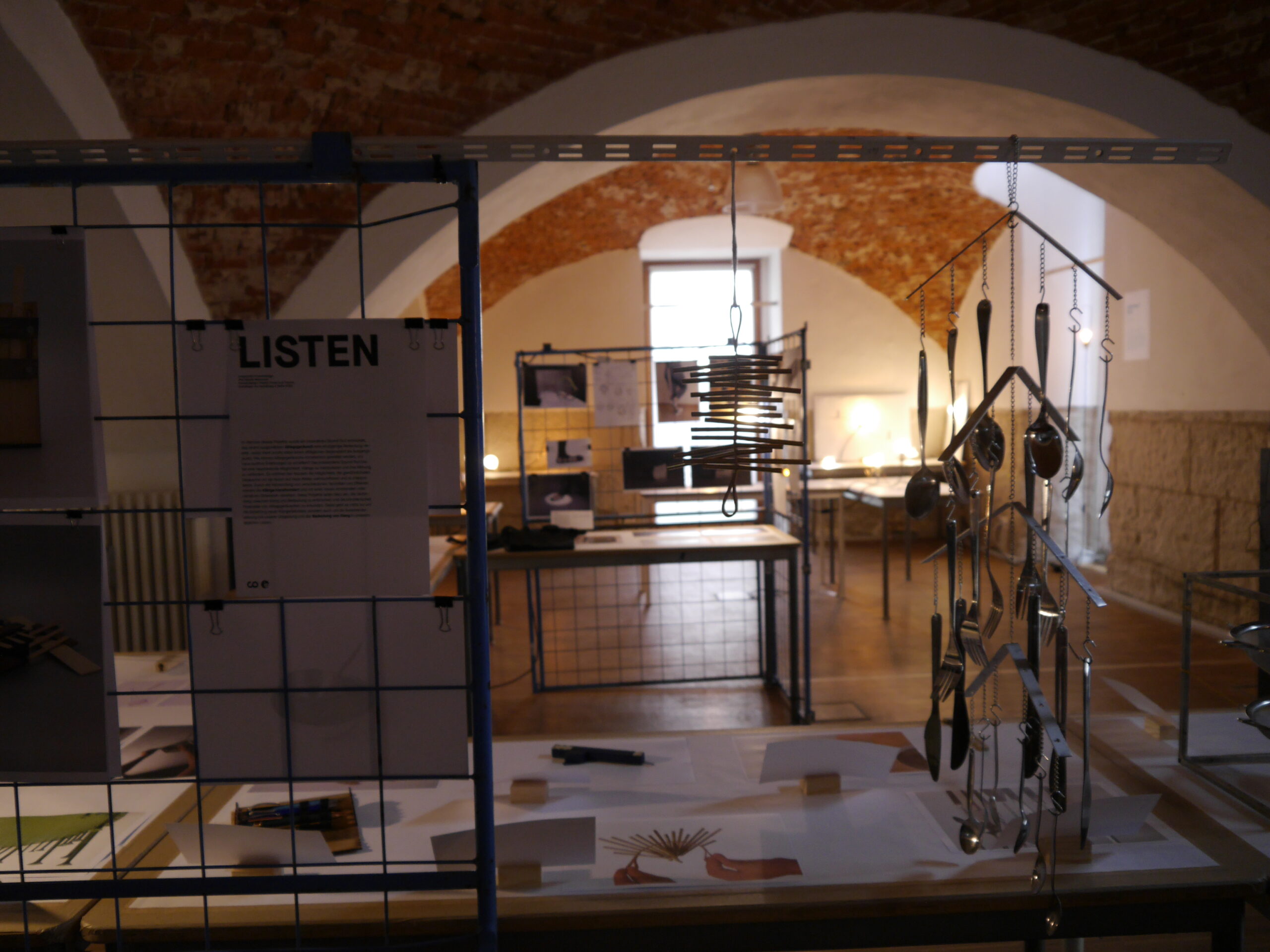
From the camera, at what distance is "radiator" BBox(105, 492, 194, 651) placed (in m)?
3.66

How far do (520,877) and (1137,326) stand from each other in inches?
209

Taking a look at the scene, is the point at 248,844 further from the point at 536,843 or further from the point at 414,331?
the point at 414,331

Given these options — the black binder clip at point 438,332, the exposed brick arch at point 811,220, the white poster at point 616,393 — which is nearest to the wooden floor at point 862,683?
the white poster at point 616,393

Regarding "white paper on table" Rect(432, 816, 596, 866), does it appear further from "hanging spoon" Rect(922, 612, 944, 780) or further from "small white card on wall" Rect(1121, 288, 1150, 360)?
"small white card on wall" Rect(1121, 288, 1150, 360)

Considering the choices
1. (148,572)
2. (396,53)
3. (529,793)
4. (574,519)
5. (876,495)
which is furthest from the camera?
(876,495)

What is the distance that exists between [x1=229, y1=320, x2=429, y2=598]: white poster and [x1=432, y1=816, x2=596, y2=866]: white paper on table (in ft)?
1.12

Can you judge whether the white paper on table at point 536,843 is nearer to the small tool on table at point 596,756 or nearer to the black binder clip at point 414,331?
the small tool on table at point 596,756

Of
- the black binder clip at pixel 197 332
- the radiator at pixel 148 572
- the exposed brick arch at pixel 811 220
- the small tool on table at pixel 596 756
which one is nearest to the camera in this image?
the black binder clip at pixel 197 332

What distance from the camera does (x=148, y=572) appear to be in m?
3.80

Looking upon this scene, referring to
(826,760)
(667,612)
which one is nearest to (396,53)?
(826,760)

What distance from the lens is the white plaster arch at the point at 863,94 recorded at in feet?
10.6

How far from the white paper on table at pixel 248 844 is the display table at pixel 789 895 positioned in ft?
0.19

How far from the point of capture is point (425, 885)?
0.90m

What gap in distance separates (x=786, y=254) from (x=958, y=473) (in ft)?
22.5
